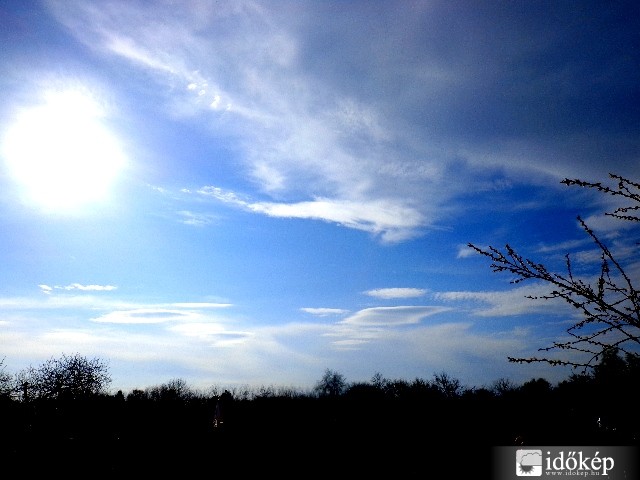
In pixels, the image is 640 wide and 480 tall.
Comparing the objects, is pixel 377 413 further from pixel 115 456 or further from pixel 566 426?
pixel 566 426

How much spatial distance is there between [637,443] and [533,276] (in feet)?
5.02

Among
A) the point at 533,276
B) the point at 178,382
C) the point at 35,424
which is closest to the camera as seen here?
the point at 533,276

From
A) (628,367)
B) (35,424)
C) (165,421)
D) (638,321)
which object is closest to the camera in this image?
(638,321)

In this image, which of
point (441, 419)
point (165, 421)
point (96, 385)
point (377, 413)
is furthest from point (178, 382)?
point (441, 419)

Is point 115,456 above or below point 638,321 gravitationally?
below

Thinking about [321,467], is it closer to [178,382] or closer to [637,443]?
[637,443]

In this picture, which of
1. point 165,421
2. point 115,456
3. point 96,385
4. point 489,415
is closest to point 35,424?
point 115,456

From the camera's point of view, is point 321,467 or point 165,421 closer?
point 321,467

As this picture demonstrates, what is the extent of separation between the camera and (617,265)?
2.40m

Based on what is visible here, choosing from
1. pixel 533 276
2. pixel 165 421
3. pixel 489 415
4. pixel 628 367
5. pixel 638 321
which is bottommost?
pixel 165 421

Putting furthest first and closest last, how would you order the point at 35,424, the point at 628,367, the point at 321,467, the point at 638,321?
the point at 35,424 < the point at 321,467 < the point at 628,367 < the point at 638,321

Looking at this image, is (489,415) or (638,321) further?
(489,415)

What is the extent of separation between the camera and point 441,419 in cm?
3312

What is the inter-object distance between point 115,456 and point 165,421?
68.8 feet
